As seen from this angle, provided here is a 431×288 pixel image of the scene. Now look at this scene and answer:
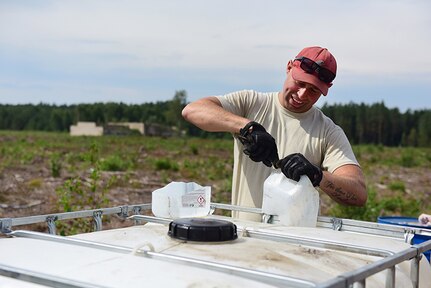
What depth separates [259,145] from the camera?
9.07ft

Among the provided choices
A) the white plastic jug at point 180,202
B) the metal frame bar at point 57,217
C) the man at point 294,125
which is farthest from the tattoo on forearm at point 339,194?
the metal frame bar at point 57,217

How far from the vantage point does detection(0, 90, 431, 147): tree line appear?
195ft

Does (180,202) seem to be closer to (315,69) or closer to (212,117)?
(212,117)

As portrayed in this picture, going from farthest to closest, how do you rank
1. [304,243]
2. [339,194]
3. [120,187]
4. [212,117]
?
[120,187], [212,117], [339,194], [304,243]

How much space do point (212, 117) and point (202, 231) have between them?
1.26 metres

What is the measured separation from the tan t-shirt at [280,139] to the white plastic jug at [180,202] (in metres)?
0.56

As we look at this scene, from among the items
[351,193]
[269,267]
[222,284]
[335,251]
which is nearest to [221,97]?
[351,193]

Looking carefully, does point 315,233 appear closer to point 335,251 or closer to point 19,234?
point 335,251

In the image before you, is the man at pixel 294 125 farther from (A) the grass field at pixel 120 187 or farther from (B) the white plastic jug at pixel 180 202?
(A) the grass field at pixel 120 187

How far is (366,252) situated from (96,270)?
0.97m

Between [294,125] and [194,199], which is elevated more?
[294,125]

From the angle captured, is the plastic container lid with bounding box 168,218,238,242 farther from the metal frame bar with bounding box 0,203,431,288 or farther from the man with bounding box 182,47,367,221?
the man with bounding box 182,47,367,221

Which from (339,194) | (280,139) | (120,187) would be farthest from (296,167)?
(120,187)

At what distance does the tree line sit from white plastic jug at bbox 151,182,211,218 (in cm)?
5111
